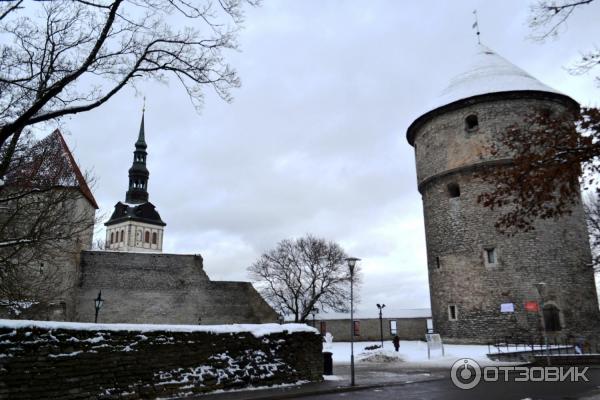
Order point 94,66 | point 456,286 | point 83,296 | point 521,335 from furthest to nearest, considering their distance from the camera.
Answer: point 83,296 < point 456,286 < point 521,335 < point 94,66

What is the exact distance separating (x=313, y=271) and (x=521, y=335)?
2314 centimetres

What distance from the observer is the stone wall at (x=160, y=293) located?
92.4 feet

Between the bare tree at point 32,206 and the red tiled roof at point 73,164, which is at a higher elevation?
the red tiled roof at point 73,164

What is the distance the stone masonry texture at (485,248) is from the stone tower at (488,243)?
5cm

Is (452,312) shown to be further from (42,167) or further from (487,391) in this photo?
(42,167)

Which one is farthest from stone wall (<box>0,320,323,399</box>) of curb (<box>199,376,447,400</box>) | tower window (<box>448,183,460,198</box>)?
tower window (<box>448,183,460,198</box>)

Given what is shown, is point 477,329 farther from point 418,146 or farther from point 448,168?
point 418,146

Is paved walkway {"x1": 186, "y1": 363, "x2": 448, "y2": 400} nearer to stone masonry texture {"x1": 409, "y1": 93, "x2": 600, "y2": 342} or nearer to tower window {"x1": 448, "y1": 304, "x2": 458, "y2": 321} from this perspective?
stone masonry texture {"x1": 409, "y1": 93, "x2": 600, "y2": 342}

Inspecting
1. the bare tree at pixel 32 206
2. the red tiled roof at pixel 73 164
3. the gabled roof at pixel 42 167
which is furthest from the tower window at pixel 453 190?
the gabled roof at pixel 42 167

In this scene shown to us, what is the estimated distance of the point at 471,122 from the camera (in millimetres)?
26156

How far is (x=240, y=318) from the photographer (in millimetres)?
30531

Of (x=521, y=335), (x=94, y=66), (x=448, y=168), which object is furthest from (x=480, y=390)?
(x=448, y=168)

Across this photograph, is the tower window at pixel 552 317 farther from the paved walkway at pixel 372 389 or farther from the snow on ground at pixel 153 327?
the snow on ground at pixel 153 327

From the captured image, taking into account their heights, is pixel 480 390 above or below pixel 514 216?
below
